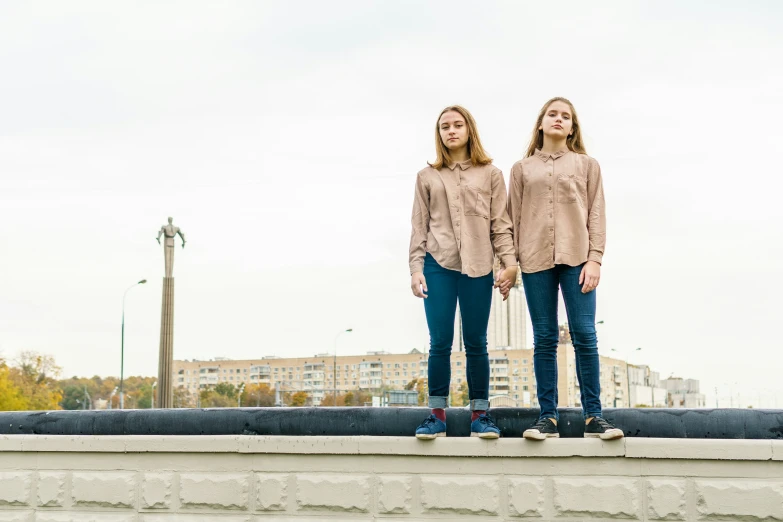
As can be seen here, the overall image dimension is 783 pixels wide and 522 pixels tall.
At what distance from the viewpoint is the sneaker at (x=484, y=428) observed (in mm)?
4520

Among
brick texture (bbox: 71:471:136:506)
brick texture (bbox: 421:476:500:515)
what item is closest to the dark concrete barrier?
brick texture (bbox: 71:471:136:506)

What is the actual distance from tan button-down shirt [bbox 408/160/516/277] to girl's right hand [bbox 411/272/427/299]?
4 centimetres

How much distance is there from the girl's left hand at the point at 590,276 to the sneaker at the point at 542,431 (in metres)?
0.73

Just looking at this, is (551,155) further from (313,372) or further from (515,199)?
(313,372)

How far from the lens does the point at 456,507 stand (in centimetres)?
454

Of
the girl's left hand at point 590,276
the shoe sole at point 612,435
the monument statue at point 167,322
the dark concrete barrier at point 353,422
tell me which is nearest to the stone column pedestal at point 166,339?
the monument statue at point 167,322

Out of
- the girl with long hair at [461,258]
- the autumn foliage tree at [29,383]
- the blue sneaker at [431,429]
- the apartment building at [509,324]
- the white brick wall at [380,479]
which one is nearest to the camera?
the white brick wall at [380,479]

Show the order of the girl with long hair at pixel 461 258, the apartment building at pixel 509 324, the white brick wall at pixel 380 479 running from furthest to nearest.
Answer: the apartment building at pixel 509 324 → the girl with long hair at pixel 461 258 → the white brick wall at pixel 380 479

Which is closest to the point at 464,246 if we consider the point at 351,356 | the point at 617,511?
the point at 617,511

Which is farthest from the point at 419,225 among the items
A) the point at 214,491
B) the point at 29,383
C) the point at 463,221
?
the point at 29,383

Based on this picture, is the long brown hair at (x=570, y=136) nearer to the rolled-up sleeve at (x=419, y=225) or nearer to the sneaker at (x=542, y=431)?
the rolled-up sleeve at (x=419, y=225)

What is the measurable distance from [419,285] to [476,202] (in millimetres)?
566

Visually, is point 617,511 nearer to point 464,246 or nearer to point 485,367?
point 485,367

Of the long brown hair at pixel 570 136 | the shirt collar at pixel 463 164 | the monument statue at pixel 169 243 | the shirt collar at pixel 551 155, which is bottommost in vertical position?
the shirt collar at pixel 463 164
